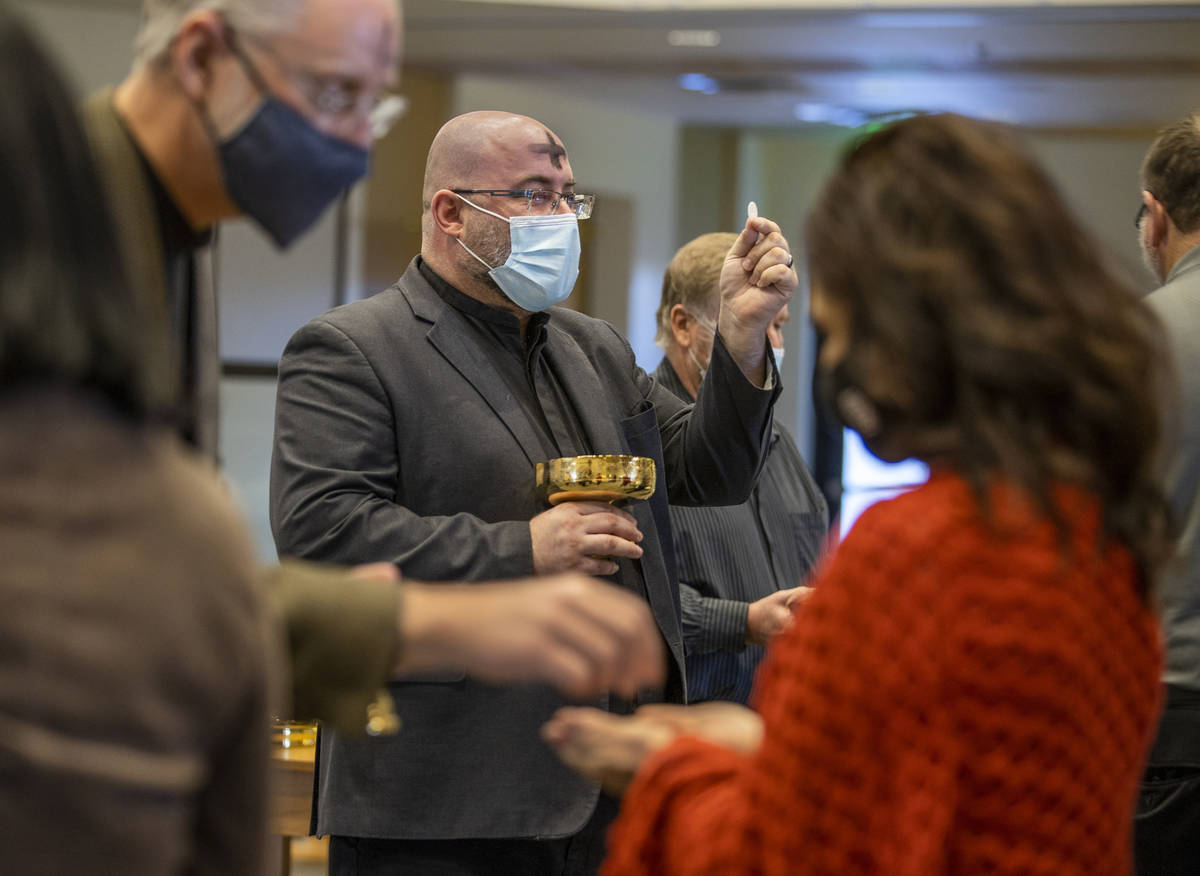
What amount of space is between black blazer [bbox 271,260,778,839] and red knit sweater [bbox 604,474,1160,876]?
3.65ft

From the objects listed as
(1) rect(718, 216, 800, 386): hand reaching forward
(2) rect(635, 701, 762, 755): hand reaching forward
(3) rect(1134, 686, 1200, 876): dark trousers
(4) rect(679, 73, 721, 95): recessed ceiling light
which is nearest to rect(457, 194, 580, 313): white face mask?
(1) rect(718, 216, 800, 386): hand reaching forward

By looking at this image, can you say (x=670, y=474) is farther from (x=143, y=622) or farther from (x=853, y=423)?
(x=143, y=622)

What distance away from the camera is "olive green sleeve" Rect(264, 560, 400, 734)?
44.7 inches

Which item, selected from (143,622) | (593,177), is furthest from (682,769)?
(593,177)

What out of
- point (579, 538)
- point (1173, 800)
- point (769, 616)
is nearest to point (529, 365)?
point (579, 538)

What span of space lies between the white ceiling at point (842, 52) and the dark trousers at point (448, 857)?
4.41 m

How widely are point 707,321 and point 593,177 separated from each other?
4.37m

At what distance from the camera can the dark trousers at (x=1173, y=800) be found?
2400 mm

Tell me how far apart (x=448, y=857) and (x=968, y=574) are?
1.38 meters

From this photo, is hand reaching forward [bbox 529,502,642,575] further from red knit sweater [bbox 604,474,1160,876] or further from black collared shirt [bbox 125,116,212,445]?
red knit sweater [bbox 604,474,1160,876]

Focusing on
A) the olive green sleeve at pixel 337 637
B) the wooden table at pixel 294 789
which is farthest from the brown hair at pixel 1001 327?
the wooden table at pixel 294 789

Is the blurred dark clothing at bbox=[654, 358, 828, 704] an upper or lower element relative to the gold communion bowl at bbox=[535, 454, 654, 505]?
lower

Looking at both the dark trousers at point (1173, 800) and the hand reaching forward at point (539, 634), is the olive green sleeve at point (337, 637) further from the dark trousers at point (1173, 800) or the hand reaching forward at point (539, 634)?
the dark trousers at point (1173, 800)

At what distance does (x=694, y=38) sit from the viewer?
631 centimetres
